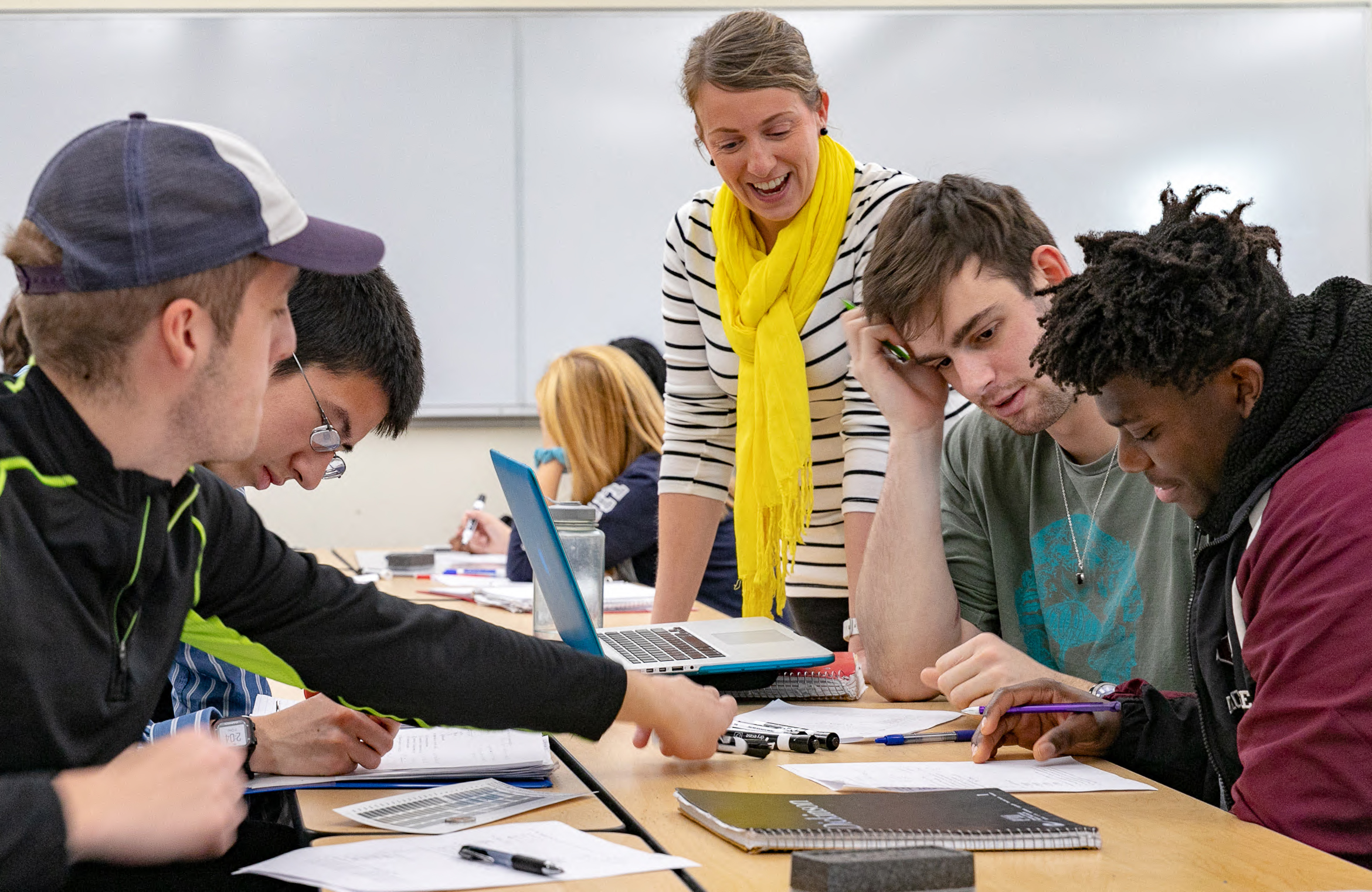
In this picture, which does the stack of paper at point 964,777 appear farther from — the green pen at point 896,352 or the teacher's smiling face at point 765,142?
the teacher's smiling face at point 765,142

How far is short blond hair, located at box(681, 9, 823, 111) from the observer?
1.87 m

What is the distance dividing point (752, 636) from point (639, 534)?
1.35 meters

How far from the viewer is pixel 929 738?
1330 mm

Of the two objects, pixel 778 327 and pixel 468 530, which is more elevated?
pixel 778 327

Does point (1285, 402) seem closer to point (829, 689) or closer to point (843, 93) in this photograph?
point (829, 689)

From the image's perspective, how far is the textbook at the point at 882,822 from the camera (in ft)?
2.99

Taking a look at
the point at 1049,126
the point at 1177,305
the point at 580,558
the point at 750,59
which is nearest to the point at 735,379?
the point at 580,558

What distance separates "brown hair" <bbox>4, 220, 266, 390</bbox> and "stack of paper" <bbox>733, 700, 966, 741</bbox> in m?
0.71

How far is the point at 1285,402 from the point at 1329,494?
11 cm

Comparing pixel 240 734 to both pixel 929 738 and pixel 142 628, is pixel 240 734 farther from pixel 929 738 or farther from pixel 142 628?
pixel 929 738

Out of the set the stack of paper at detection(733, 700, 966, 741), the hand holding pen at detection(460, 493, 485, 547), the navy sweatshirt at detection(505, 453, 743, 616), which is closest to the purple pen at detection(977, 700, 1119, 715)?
the stack of paper at detection(733, 700, 966, 741)

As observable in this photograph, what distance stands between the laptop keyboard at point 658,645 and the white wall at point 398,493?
2627 mm

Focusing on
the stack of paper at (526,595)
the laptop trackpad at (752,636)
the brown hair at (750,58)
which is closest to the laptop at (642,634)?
the laptop trackpad at (752,636)

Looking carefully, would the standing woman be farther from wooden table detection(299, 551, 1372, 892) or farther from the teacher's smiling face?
wooden table detection(299, 551, 1372, 892)
